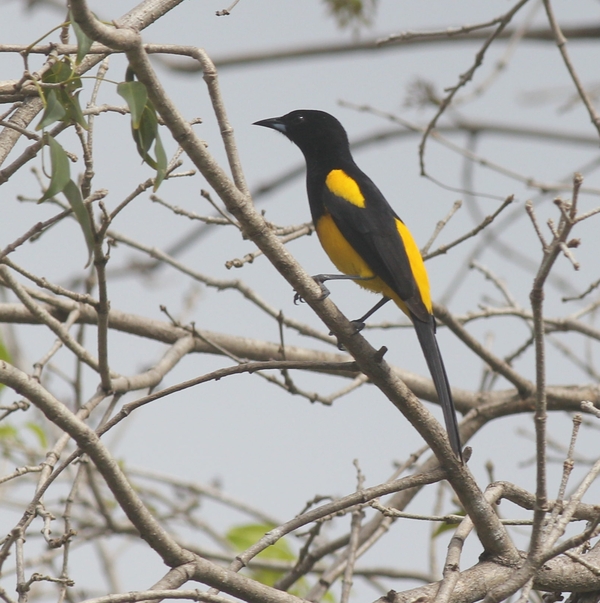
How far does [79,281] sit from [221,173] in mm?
3822

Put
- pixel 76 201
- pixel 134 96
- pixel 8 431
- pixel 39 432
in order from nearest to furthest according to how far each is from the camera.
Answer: pixel 134 96, pixel 76 201, pixel 39 432, pixel 8 431

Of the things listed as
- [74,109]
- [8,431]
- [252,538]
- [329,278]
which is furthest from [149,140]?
A: [8,431]

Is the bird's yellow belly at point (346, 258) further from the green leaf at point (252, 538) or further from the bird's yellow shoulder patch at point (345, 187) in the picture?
the green leaf at point (252, 538)

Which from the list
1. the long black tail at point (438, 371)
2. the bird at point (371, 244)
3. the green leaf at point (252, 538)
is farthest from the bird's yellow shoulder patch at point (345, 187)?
the green leaf at point (252, 538)

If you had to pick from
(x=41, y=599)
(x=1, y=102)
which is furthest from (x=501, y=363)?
(x=41, y=599)

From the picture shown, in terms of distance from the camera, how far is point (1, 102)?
2688mm

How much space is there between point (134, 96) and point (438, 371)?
2102 mm

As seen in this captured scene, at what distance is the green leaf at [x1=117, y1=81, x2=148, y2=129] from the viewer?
88.1 inches

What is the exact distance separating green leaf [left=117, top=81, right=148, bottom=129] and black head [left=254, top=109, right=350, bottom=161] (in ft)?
10.4

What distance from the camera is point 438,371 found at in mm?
3875

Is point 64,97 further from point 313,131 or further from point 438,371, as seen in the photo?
point 313,131

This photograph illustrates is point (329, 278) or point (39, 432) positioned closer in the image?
point (329, 278)

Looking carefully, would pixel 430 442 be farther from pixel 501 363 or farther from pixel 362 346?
pixel 501 363

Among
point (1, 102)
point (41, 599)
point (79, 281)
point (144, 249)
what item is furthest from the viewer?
point (41, 599)
